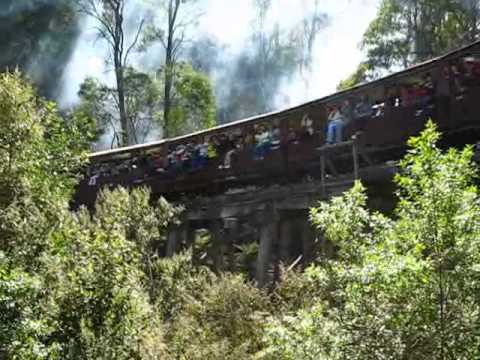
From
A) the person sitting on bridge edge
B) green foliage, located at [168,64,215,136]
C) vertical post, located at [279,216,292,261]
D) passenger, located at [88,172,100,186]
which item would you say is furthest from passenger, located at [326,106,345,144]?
green foliage, located at [168,64,215,136]

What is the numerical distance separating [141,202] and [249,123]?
156 inches

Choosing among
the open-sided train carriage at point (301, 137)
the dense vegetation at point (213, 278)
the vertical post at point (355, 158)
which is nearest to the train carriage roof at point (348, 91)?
the open-sided train carriage at point (301, 137)

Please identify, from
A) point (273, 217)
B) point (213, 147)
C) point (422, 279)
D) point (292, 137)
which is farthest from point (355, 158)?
point (422, 279)

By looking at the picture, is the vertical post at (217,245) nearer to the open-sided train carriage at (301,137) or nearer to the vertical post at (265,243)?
the open-sided train carriage at (301,137)

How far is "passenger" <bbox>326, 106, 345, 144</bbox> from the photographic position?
11.3 m

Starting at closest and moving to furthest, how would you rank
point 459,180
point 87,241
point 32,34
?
point 459,180
point 87,241
point 32,34

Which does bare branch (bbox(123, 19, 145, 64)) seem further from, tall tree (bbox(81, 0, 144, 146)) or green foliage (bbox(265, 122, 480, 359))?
green foliage (bbox(265, 122, 480, 359))

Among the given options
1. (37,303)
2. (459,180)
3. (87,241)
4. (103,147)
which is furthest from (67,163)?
(103,147)

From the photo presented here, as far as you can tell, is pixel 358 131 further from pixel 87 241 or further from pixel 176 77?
pixel 176 77

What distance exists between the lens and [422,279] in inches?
149

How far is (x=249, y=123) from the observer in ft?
44.5

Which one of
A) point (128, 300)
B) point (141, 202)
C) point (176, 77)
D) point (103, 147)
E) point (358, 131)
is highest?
point (176, 77)

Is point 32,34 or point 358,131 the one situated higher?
point 32,34

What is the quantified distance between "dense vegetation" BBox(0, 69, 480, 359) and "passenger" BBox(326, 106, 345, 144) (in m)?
3.21
